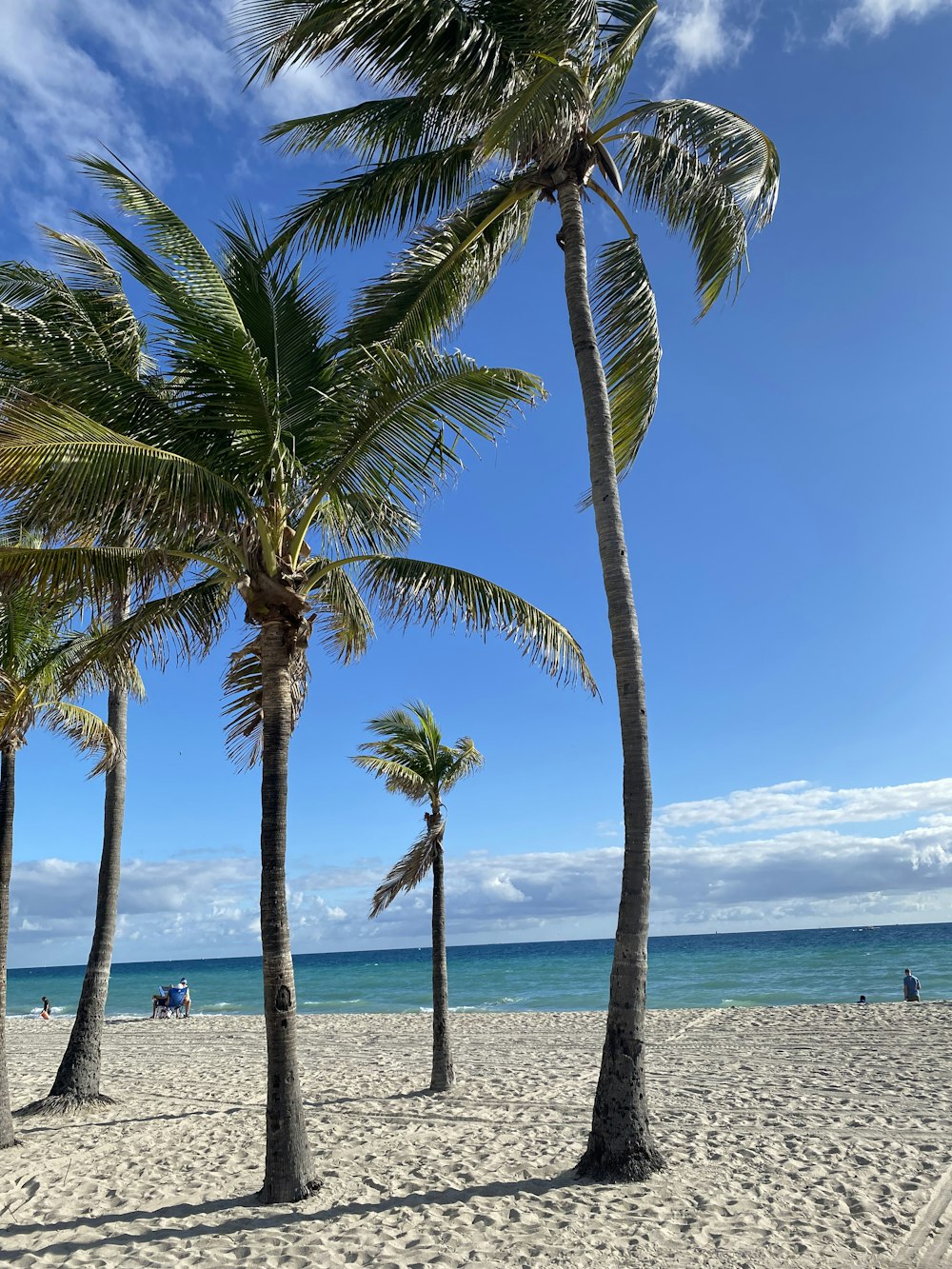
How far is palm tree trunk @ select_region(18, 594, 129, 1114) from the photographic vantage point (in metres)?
10.5

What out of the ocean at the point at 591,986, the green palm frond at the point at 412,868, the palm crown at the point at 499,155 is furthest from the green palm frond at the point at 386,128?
the ocean at the point at 591,986

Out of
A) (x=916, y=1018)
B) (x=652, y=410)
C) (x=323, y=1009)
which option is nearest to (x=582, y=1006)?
(x=323, y=1009)

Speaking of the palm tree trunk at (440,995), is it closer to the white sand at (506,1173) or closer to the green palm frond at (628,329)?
the white sand at (506,1173)

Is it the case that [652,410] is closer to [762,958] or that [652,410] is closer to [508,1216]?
[508,1216]

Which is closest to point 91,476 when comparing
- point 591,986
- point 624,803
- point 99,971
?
point 624,803

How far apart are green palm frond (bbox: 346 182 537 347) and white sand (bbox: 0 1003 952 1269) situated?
6.78 m

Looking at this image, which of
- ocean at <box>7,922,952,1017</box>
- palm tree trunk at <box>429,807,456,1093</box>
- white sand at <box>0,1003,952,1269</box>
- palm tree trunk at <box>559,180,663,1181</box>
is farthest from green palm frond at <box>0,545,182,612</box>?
ocean at <box>7,922,952,1017</box>

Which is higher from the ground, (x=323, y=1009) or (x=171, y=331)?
(x=171, y=331)

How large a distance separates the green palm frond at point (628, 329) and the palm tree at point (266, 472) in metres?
2.22

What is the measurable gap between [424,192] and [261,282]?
2181mm

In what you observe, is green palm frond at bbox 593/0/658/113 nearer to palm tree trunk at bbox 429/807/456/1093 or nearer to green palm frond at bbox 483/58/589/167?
green palm frond at bbox 483/58/589/167

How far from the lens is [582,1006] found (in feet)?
107

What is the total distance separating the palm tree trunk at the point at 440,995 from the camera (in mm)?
11750

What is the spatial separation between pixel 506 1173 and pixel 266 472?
5734mm
